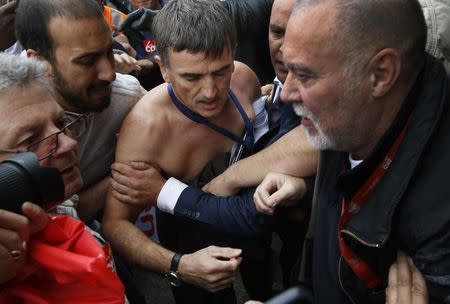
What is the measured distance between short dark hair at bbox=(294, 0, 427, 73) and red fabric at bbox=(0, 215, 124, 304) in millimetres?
937

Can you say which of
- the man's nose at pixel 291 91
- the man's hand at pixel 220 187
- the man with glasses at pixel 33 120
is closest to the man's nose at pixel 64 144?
the man with glasses at pixel 33 120

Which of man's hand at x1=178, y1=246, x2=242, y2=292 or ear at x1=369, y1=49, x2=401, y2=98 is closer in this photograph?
ear at x1=369, y1=49, x2=401, y2=98

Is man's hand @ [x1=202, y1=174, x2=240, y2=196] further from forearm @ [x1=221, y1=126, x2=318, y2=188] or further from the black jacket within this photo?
the black jacket

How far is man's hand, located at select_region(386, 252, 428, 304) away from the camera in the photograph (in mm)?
1352

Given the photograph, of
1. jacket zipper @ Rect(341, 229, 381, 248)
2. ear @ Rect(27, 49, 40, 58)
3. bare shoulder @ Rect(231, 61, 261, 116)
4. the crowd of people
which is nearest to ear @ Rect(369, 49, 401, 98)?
the crowd of people

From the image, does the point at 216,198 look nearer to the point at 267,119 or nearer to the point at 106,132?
the point at 267,119

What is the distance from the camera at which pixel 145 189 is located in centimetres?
218

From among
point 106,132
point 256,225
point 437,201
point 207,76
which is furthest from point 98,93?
point 437,201

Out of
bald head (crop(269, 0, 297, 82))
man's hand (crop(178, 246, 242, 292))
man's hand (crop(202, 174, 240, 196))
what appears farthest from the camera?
bald head (crop(269, 0, 297, 82))

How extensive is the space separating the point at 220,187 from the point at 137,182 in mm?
370

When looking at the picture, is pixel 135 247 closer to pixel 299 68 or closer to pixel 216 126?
pixel 216 126

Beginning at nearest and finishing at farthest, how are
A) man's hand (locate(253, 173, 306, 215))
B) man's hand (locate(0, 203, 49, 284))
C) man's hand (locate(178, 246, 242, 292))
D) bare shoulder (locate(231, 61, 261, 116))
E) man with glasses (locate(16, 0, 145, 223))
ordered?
man's hand (locate(0, 203, 49, 284))
man's hand (locate(253, 173, 306, 215))
man's hand (locate(178, 246, 242, 292))
man with glasses (locate(16, 0, 145, 223))
bare shoulder (locate(231, 61, 261, 116))

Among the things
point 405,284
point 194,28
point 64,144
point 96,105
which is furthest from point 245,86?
point 405,284

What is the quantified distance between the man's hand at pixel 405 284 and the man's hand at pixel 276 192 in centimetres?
54
